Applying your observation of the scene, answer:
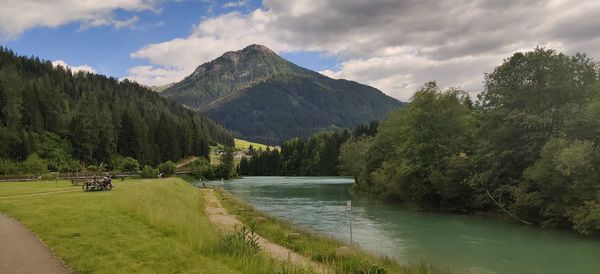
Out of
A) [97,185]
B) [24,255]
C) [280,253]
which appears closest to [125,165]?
[97,185]

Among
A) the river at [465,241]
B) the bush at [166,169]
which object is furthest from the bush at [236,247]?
the bush at [166,169]

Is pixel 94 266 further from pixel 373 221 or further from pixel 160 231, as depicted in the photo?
pixel 373 221

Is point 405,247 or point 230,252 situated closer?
point 230,252

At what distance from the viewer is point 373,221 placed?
148 feet

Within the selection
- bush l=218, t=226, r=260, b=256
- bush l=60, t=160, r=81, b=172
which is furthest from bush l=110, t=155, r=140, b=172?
bush l=218, t=226, r=260, b=256

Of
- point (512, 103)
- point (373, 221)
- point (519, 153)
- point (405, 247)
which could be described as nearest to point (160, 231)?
point (405, 247)

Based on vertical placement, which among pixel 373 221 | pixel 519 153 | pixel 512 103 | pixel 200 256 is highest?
pixel 512 103

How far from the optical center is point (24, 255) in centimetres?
1581

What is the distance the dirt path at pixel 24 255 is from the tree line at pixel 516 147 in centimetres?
3250

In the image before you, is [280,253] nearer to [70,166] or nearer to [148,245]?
[148,245]

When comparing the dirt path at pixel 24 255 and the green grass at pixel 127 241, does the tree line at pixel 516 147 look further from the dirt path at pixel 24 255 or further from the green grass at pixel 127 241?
the dirt path at pixel 24 255

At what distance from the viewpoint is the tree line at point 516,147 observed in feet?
116

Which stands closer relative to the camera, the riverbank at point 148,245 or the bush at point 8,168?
the riverbank at point 148,245

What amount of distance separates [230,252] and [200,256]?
1407 mm
